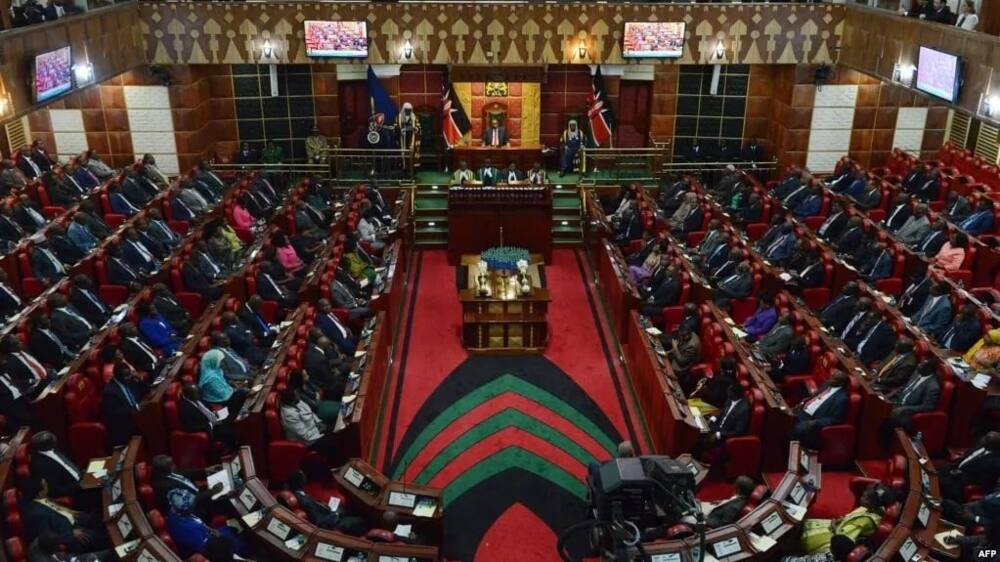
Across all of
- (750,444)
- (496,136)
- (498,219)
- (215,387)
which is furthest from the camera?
(496,136)

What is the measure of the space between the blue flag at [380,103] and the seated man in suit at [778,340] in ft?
32.6

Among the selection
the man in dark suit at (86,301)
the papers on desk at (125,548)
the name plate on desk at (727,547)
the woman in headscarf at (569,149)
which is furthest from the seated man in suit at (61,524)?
the woman in headscarf at (569,149)

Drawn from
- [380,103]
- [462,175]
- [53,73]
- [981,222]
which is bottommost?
[462,175]

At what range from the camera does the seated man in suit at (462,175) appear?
15.7m

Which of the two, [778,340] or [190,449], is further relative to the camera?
[778,340]

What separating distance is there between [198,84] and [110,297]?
6714 mm

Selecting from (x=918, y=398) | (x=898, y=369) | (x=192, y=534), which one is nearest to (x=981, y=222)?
(x=898, y=369)

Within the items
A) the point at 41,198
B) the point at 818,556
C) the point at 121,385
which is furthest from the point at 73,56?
the point at 818,556

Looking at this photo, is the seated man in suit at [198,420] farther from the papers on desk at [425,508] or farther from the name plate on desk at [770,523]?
the name plate on desk at [770,523]

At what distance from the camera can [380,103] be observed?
1720 centimetres

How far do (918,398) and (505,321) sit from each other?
495 centimetres

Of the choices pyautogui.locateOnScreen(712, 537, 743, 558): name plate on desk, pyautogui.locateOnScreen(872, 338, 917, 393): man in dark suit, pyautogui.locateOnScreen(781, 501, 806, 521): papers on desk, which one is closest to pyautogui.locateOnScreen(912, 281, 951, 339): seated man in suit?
pyautogui.locateOnScreen(872, 338, 917, 393): man in dark suit

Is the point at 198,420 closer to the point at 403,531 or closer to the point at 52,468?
the point at 52,468

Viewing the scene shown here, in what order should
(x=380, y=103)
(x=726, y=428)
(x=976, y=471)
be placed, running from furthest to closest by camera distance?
(x=380, y=103) < (x=726, y=428) < (x=976, y=471)
